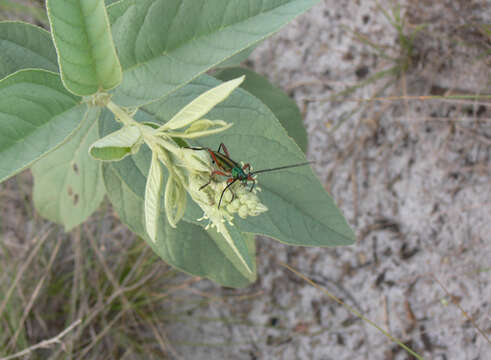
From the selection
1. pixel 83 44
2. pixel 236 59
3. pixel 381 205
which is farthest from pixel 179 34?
pixel 381 205

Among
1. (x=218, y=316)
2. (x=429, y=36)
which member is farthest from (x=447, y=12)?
(x=218, y=316)

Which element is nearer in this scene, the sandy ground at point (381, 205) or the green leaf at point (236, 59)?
the green leaf at point (236, 59)

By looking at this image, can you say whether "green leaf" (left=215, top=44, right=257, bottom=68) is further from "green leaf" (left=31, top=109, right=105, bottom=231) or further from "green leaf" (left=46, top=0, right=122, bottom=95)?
"green leaf" (left=46, top=0, right=122, bottom=95)

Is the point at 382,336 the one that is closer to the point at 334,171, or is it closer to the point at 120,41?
the point at 334,171

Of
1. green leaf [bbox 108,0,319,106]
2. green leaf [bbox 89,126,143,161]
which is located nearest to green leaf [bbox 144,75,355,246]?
green leaf [bbox 108,0,319,106]

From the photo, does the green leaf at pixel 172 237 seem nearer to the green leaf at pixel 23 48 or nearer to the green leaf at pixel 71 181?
the green leaf at pixel 71 181

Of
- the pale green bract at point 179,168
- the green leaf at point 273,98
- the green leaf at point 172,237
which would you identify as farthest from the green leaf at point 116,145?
the green leaf at point 273,98

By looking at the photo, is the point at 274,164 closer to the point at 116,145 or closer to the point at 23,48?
the point at 116,145
